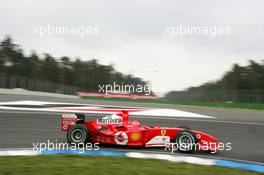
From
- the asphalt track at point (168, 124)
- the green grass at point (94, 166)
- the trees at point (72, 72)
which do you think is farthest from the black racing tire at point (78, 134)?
the trees at point (72, 72)

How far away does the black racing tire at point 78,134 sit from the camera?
725cm

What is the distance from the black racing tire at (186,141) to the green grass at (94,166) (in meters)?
0.93

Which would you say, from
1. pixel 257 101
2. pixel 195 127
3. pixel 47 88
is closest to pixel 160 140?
pixel 195 127

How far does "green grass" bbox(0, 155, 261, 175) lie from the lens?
4.98 m

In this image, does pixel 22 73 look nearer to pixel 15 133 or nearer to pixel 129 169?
pixel 15 133

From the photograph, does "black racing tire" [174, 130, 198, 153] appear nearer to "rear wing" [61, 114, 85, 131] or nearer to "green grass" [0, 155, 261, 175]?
"green grass" [0, 155, 261, 175]


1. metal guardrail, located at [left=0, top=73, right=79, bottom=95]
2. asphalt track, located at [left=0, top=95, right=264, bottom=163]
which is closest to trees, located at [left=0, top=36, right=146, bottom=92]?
metal guardrail, located at [left=0, top=73, right=79, bottom=95]

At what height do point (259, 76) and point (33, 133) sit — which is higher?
point (259, 76)

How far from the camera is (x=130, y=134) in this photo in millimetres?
7082

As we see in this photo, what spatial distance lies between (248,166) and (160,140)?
5.63 ft

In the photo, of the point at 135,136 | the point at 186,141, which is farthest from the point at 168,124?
the point at 186,141

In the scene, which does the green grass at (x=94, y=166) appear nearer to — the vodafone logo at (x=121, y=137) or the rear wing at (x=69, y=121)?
the vodafone logo at (x=121, y=137)

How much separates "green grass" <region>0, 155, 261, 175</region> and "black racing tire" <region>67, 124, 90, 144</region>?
3.72ft

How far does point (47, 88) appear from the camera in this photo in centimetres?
2445
